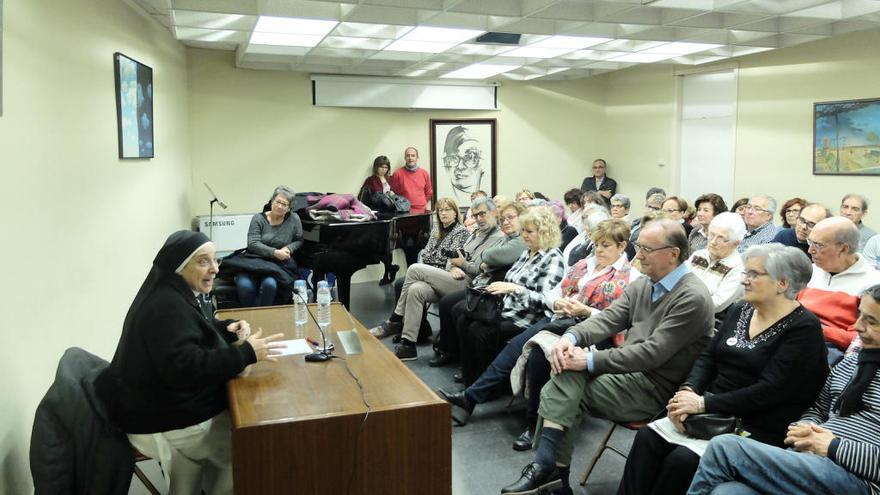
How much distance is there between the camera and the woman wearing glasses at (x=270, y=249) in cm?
521

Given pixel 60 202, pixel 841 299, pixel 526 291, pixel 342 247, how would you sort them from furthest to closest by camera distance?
pixel 342 247 < pixel 526 291 < pixel 60 202 < pixel 841 299

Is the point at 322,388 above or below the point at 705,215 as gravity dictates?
below

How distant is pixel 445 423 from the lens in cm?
215

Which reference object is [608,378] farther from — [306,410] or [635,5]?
[635,5]

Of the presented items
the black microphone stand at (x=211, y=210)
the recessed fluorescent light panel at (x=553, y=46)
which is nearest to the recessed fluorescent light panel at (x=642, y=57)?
the recessed fluorescent light panel at (x=553, y=46)

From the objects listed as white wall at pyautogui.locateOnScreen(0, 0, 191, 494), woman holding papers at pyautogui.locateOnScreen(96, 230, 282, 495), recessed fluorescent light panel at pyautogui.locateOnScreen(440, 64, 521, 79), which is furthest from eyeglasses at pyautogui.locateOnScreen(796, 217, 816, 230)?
white wall at pyautogui.locateOnScreen(0, 0, 191, 494)

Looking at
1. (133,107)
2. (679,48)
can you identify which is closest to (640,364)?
(133,107)

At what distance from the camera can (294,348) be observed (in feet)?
9.33

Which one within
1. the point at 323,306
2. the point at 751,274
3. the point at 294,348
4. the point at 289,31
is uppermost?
the point at 289,31

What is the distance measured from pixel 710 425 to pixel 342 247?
3635 mm

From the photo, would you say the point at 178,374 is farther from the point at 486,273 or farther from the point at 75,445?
the point at 486,273

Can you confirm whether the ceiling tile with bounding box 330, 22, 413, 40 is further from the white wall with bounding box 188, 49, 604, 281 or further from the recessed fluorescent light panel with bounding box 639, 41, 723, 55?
→ the recessed fluorescent light panel with bounding box 639, 41, 723, 55

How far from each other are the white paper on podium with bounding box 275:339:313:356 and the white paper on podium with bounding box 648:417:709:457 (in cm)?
144

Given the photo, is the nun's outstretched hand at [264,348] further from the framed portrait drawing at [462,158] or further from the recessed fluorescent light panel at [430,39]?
the framed portrait drawing at [462,158]
